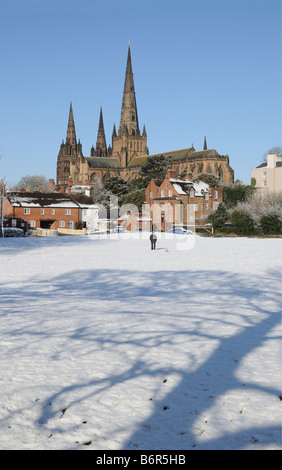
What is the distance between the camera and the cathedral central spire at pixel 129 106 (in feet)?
569

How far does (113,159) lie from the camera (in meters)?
176

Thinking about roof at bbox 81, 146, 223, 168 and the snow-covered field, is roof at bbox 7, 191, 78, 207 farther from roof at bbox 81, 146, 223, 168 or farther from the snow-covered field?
roof at bbox 81, 146, 223, 168

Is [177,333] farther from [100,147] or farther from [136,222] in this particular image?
[100,147]

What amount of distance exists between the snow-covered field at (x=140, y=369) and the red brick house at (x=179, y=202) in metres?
53.4

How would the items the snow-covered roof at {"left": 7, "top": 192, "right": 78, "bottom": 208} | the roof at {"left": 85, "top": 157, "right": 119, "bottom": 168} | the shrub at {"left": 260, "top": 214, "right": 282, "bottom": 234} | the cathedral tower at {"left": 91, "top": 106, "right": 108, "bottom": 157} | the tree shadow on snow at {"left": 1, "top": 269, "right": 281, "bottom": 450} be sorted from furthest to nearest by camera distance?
1. the cathedral tower at {"left": 91, "top": 106, "right": 108, "bottom": 157}
2. the roof at {"left": 85, "top": 157, "right": 119, "bottom": 168}
3. the snow-covered roof at {"left": 7, "top": 192, "right": 78, "bottom": 208}
4. the shrub at {"left": 260, "top": 214, "right": 282, "bottom": 234}
5. the tree shadow on snow at {"left": 1, "top": 269, "right": 281, "bottom": 450}

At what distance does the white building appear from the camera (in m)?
80.3

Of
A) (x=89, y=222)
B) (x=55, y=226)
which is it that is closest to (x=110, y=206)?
(x=89, y=222)

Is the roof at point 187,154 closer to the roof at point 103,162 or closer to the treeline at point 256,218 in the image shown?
the roof at point 103,162

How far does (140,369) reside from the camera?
265 inches

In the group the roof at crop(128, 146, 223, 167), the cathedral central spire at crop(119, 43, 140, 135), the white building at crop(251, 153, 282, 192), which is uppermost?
the cathedral central spire at crop(119, 43, 140, 135)

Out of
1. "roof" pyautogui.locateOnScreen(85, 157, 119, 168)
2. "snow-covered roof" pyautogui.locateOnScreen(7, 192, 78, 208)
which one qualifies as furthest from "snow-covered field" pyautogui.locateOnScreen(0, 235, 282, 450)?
"roof" pyautogui.locateOnScreen(85, 157, 119, 168)

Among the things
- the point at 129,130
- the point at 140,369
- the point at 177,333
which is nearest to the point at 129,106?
the point at 129,130

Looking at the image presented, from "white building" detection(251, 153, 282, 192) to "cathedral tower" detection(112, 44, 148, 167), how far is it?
3723 inches

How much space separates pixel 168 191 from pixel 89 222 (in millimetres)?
14841
